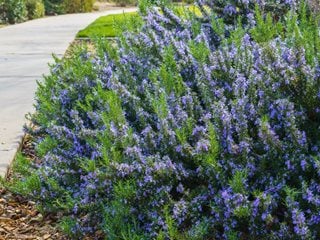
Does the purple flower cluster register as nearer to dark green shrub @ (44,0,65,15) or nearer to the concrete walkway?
the concrete walkway

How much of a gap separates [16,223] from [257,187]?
1.78 metres

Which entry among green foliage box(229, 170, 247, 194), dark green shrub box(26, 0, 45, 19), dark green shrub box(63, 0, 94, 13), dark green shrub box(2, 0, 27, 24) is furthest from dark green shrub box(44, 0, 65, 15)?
green foliage box(229, 170, 247, 194)

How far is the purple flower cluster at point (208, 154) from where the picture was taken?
2.80 metres

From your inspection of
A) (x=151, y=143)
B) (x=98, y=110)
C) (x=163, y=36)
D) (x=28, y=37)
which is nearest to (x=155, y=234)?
(x=151, y=143)

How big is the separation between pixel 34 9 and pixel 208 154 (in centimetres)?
1716

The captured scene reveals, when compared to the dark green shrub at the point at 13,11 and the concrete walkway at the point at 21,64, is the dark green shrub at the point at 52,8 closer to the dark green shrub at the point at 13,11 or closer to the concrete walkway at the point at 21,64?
the dark green shrub at the point at 13,11

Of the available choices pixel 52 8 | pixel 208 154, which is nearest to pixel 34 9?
pixel 52 8

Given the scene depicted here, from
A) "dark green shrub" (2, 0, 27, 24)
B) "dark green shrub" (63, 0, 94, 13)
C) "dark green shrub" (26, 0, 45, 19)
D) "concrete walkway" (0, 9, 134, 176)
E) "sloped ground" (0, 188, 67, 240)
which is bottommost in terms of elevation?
Result: "dark green shrub" (63, 0, 94, 13)

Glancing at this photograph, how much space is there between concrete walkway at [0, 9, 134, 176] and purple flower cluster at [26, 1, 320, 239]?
4.73ft

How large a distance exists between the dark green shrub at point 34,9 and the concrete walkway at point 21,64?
2675 millimetres

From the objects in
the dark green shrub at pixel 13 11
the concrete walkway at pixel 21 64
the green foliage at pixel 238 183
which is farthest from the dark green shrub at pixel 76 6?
the green foliage at pixel 238 183

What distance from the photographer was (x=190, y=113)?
3.34m

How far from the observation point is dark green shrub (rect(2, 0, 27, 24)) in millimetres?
16828

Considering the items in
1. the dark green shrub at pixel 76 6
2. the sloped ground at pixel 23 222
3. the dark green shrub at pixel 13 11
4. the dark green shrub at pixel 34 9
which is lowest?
the dark green shrub at pixel 76 6
